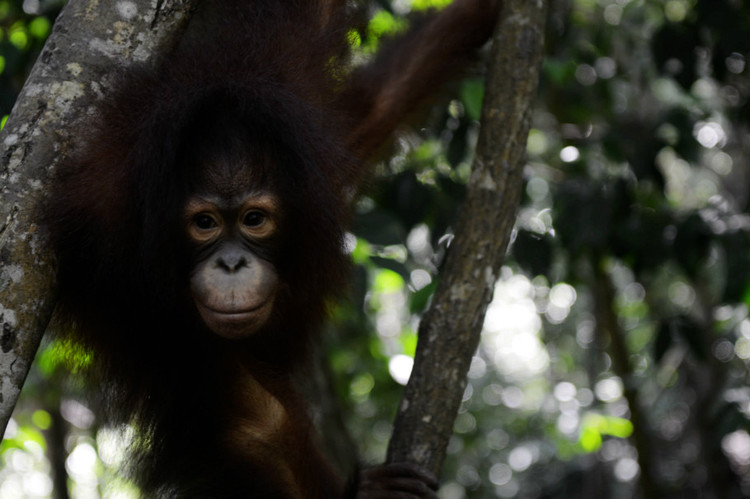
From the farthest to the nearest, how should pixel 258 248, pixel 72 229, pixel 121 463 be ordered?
pixel 121 463 < pixel 258 248 < pixel 72 229

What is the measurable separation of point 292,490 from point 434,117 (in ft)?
5.97

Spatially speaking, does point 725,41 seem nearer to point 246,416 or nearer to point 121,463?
point 246,416

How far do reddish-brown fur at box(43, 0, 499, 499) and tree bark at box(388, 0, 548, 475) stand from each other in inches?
11.3

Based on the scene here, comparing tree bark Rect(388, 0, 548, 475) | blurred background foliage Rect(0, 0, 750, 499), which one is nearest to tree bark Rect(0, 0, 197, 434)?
blurred background foliage Rect(0, 0, 750, 499)

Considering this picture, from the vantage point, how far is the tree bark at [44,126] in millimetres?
1964

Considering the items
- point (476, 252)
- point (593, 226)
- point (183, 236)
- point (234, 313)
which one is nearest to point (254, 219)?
point (183, 236)

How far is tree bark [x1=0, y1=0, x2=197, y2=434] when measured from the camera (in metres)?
1.96

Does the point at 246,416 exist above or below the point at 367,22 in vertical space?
below

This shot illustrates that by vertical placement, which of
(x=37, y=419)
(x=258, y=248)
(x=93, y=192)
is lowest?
(x=37, y=419)

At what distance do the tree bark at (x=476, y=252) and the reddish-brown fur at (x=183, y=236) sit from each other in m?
0.29

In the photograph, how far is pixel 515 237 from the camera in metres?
3.81

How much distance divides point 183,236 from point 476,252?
37.2 inches

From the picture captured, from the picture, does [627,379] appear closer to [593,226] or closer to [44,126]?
[593,226]

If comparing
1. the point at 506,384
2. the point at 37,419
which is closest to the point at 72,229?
the point at 37,419
